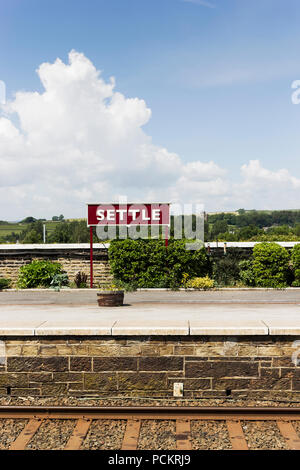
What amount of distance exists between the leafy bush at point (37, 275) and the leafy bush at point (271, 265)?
31.4 ft

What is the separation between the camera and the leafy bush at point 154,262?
2048 centimetres

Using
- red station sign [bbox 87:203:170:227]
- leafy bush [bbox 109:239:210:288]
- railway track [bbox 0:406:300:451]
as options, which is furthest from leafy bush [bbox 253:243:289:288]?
railway track [bbox 0:406:300:451]

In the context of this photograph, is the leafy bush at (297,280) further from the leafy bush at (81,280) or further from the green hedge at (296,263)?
the leafy bush at (81,280)

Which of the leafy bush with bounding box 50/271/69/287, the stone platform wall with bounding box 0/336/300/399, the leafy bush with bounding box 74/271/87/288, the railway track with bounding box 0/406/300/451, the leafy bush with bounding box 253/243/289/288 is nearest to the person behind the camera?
the railway track with bounding box 0/406/300/451

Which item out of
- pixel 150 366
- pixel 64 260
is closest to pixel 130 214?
pixel 64 260

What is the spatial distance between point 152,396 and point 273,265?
13.4m

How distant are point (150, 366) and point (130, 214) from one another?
42.5 ft

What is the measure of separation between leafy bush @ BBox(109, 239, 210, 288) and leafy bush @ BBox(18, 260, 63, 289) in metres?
2.95

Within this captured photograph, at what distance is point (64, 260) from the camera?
71.8ft

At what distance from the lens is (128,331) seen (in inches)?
326

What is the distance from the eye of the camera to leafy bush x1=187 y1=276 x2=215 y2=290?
1980cm

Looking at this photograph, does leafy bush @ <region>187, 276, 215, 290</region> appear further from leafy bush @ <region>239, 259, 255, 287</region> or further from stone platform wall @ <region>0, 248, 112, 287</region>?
stone platform wall @ <region>0, 248, 112, 287</region>
